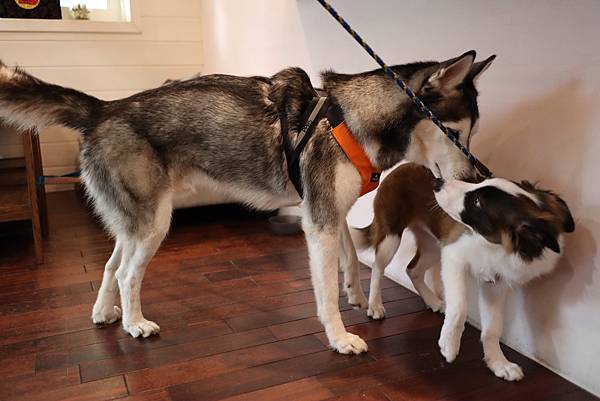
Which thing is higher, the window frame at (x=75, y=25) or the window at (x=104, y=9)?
the window at (x=104, y=9)

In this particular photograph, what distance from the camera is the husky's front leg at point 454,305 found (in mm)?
1764

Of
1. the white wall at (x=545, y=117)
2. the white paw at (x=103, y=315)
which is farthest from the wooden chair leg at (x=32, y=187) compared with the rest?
the white wall at (x=545, y=117)

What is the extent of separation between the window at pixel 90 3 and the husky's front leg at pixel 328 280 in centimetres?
390

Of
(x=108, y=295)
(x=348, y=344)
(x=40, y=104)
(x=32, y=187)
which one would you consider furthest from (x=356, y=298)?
(x=32, y=187)

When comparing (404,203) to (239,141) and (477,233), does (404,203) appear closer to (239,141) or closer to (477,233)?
(477,233)

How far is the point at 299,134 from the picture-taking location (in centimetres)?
190

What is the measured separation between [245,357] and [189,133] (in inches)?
32.9

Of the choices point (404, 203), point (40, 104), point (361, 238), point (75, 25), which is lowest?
point (361, 238)

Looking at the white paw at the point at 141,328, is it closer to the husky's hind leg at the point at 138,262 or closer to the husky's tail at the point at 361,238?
the husky's hind leg at the point at 138,262

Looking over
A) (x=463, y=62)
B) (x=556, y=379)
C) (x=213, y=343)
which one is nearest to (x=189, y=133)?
(x=213, y=343)

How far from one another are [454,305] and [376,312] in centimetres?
56

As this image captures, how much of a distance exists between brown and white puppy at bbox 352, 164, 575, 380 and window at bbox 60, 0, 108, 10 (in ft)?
12.5

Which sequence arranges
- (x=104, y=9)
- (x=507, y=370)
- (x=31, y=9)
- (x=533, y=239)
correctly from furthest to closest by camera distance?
(x=104, y=9) → (x=31, y=9) → (x=507, y=370) → (x=533, y=239)

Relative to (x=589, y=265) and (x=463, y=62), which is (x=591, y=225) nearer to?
(x=589, y=265)
